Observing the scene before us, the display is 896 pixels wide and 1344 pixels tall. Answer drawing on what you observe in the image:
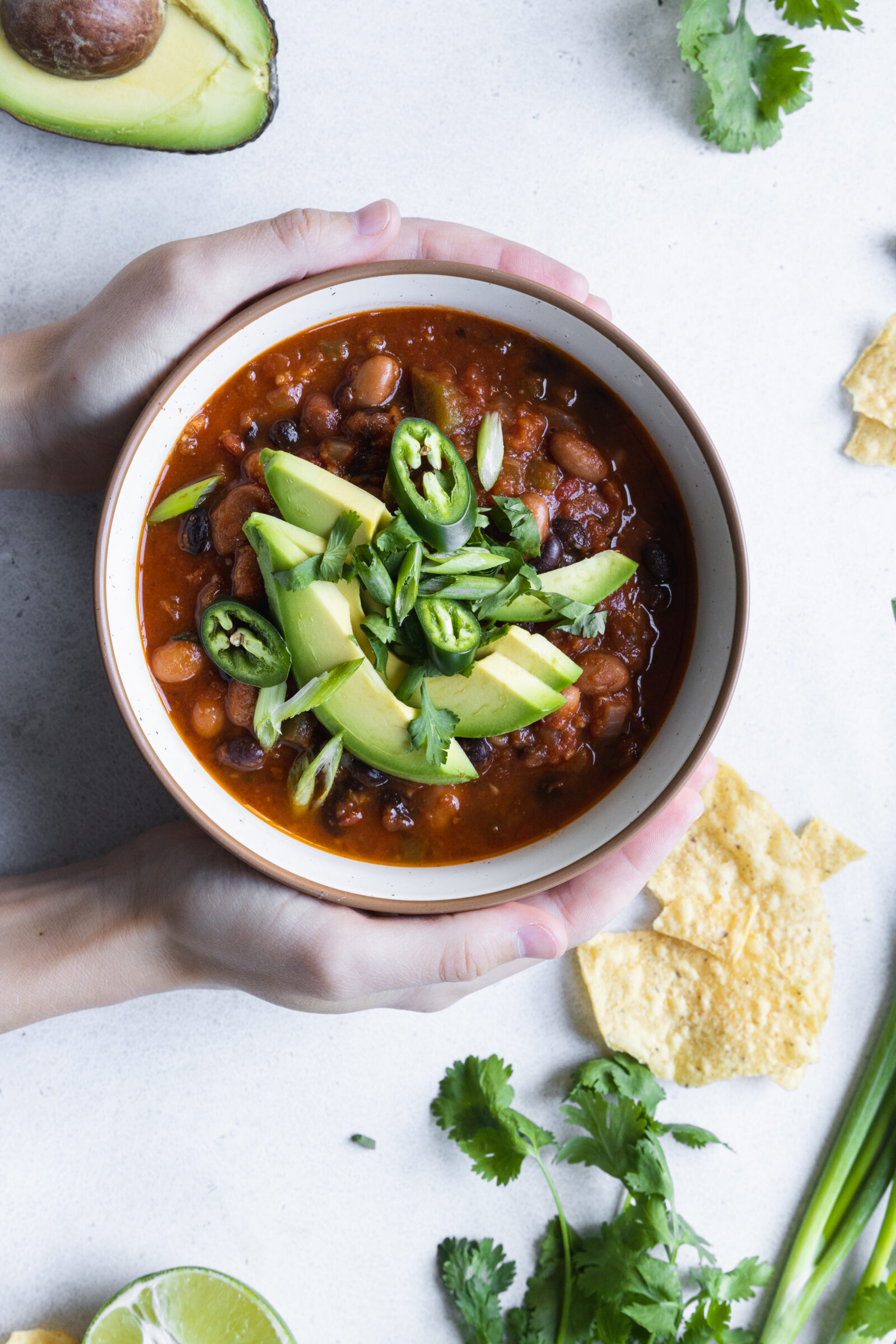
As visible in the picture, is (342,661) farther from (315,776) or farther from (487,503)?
(487,503)

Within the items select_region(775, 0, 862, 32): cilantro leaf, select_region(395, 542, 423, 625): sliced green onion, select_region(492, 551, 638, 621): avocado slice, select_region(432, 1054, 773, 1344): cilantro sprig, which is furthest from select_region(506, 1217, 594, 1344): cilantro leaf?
select_region(775, 0, 862, 32): cilantro leaf

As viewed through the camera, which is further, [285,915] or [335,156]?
[335,156]

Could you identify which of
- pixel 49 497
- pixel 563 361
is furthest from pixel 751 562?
pixel 49 497

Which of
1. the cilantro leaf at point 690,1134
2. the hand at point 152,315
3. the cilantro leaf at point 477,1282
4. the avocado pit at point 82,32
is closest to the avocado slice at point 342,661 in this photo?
the hand at point 152,315

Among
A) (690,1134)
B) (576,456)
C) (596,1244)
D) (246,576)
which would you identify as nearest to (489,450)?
(576,456)

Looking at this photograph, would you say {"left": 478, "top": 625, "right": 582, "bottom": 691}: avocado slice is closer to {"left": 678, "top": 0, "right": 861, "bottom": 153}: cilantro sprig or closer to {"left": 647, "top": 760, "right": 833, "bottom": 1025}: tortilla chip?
{"left": 647, "top": 760, "right": 833, "bottom": 1025}: tortilla chip

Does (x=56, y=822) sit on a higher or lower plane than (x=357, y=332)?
lower

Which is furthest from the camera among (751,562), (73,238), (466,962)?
(751,562)

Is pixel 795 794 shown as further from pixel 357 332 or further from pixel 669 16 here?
pixel 669 16

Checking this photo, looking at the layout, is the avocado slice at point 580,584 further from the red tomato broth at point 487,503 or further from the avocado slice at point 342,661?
the avocado slice at point 342,661
